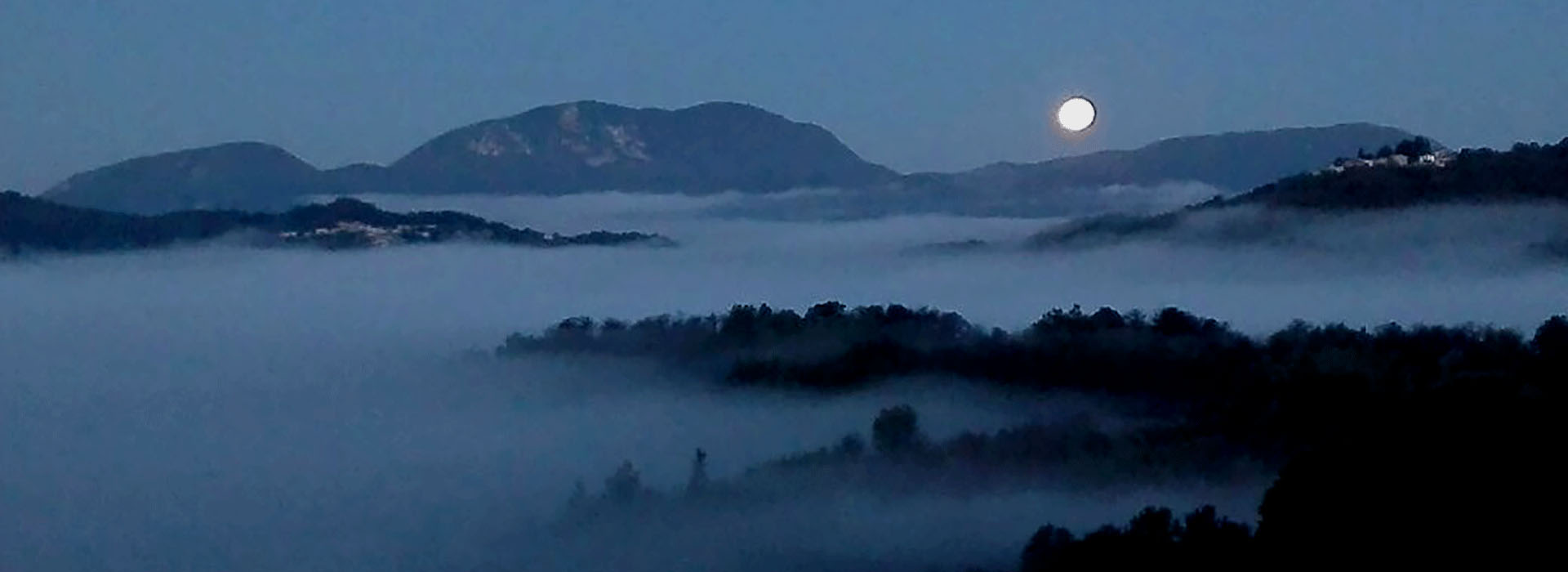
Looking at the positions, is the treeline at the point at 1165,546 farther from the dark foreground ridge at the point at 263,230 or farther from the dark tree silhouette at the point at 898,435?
the dark foreground ridge at the point at 263,230

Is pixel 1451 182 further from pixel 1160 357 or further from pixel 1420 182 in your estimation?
pixel 1160 357

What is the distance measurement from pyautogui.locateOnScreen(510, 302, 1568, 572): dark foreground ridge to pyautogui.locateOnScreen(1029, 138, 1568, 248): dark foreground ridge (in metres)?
18.3

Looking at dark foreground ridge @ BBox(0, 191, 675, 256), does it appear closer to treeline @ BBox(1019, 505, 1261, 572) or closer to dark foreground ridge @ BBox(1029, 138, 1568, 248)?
dark foreground ridge @ BBox(1029, 138, 1568, 248)

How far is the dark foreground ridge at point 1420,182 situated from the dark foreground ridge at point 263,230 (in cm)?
4547

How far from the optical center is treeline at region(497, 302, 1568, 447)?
105ft

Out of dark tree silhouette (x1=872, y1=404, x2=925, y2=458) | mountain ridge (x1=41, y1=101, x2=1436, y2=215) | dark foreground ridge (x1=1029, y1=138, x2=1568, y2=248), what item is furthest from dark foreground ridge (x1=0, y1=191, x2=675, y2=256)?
dark tree silhouette (x1=872, y1=404, x2=925, y2=458)

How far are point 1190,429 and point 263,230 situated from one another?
74.3 meters

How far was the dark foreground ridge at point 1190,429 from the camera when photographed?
1659 centimetres

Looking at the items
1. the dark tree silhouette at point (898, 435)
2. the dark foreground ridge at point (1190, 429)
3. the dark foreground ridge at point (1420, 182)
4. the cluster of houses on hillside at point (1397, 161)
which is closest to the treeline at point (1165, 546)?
the dark foreground ridge at point (1190, 429)

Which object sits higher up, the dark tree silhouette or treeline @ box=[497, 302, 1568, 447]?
treeline @ box=[497, 302, 1568, 447]

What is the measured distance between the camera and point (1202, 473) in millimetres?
30469

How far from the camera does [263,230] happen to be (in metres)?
100

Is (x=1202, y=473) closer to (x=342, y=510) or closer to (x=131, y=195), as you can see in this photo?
(x=342, y=510)

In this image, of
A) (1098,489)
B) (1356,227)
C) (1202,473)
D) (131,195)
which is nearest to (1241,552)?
(1202,473)
